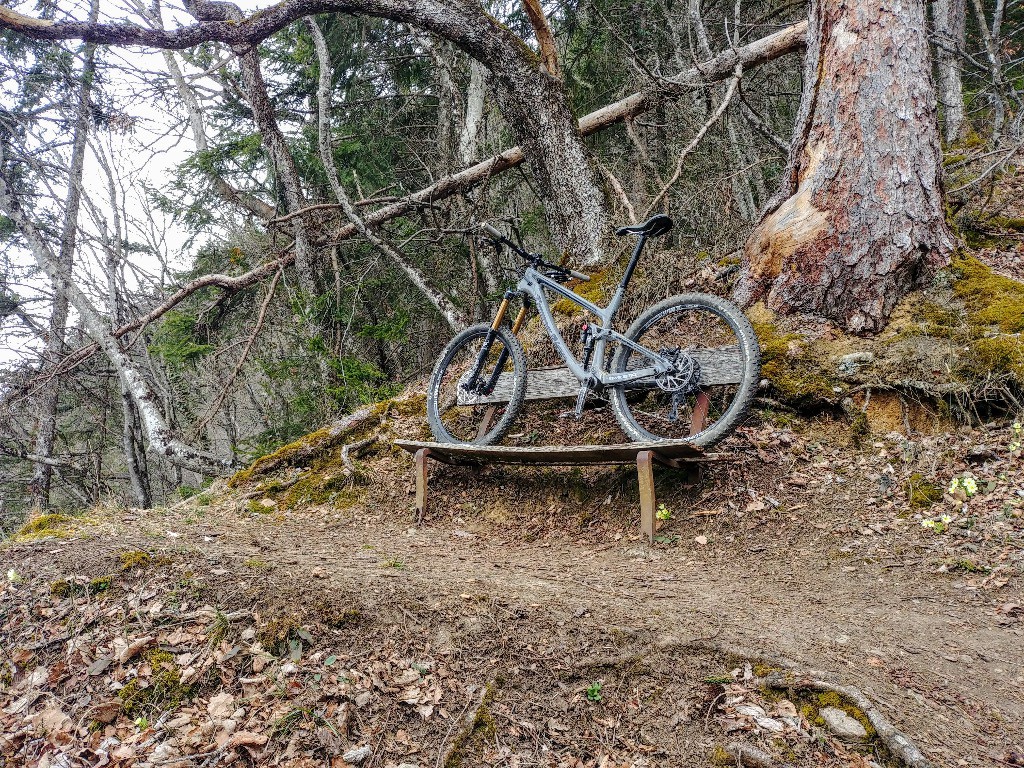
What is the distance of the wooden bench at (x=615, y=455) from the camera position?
3.80 metres

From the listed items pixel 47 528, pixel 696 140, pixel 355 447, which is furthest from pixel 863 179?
pixel 47 528

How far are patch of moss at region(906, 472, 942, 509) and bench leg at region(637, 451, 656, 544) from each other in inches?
59.1

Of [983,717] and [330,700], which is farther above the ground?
[330,700]

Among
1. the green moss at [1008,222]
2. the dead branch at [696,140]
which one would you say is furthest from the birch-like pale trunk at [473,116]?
the green moss at [1008,222]

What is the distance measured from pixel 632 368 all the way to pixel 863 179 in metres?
2.13

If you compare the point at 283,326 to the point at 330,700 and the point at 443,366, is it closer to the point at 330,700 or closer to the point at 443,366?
the point at 443,366

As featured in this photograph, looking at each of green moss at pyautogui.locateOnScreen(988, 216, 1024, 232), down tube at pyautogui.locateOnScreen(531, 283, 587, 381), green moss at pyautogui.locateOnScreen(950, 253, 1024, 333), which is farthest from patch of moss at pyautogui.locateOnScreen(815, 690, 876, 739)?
green moss at pyautogui.locateOnScreen(988, 216, 1024, 232)

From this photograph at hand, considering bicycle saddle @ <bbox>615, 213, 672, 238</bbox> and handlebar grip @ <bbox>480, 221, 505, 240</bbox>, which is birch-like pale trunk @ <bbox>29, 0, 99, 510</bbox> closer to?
handlebar grip @ <bbox>480, 221, 505, 240</bbox>

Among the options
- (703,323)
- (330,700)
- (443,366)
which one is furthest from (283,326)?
(330,700)

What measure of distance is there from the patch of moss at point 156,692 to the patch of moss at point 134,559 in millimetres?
893

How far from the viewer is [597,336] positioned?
15.1 ft

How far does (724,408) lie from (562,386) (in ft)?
4.50

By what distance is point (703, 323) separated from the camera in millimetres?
5172

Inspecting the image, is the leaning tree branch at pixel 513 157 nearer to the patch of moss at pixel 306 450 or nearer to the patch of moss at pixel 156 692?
the patch of moss at pixel 306 450
